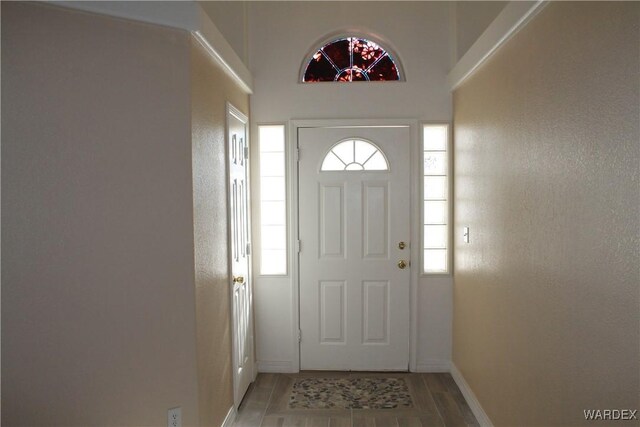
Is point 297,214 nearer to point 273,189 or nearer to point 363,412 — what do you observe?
point 273,189

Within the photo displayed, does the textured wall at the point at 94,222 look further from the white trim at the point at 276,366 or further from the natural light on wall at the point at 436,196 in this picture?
the natural light on wall at the point at 436,196

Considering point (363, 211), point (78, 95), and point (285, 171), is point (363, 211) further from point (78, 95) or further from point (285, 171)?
point (78, 95)

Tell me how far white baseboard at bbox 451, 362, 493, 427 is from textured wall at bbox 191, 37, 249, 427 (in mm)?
1661

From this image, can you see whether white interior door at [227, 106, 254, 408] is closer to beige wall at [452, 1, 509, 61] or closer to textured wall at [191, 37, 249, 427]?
textured wall at [191, 37, 249, 427]

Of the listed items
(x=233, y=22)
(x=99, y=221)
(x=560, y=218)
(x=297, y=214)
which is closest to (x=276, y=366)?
(x=297, y=214)

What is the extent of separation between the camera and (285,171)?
4.44 meters

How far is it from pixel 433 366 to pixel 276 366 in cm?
134

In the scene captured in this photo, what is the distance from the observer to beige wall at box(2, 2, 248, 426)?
2.38 metres

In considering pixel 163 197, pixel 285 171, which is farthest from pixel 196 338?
pixel 285 171

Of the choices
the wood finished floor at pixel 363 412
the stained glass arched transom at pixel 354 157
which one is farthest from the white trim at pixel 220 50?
the wood finished floor at pixel 363 412

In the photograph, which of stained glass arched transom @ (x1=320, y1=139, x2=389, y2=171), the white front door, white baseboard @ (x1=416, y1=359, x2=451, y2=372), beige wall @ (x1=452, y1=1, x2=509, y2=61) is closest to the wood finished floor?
white baseboard @ (x1=416, y1=359, x2=451, y2=372)

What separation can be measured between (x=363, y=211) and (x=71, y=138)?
253cm

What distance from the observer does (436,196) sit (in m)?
4.45

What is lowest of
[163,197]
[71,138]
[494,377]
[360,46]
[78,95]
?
[494,377]
